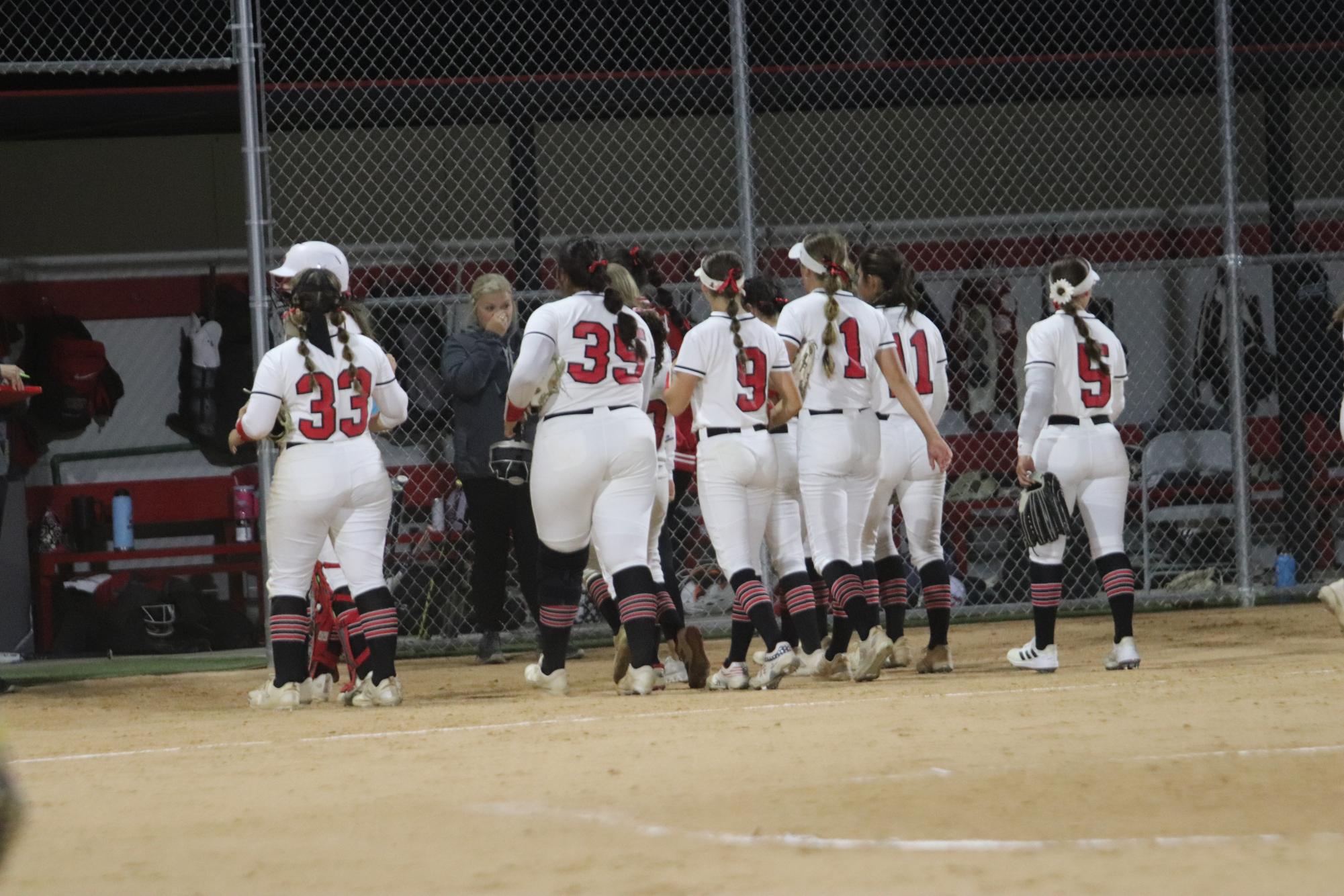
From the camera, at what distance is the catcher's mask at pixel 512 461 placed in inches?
273

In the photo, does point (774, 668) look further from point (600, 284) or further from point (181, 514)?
point (181, 514)

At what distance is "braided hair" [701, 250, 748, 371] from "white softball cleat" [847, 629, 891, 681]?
1300 mm

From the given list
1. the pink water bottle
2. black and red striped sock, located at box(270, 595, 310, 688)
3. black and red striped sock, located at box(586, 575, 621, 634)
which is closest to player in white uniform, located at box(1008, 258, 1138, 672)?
black and red striped sock, located at box(586, 575, 621, 634)

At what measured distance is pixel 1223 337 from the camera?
461 inches

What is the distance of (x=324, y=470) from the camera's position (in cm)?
674

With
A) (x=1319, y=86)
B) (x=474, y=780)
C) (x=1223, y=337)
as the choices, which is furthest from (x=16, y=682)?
(x=1319, y=86)

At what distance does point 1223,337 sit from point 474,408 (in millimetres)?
5687

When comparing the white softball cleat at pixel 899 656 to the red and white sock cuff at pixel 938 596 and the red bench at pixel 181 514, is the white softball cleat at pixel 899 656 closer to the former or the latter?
the red and white sock cuff at pixel 938 596

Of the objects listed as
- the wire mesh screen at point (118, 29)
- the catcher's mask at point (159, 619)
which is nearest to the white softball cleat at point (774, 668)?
the catcher's mask at point (159, 619)

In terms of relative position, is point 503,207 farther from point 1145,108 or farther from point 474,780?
point 474,780

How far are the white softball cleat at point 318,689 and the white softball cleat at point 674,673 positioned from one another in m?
1.50

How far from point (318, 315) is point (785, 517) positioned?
7.29ft

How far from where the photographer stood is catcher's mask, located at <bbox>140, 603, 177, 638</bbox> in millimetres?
10609

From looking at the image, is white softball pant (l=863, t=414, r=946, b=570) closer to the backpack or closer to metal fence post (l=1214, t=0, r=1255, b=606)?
metal fence post (l=1214, t=0, r=1255, b=606)
